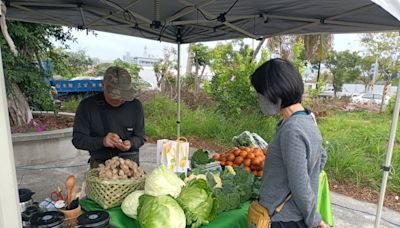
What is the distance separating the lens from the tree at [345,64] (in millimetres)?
18781

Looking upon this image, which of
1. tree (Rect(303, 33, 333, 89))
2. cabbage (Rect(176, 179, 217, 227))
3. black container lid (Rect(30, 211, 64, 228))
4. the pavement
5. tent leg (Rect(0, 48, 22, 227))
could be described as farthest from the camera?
tree (Rect(303, 33, 333, 89))

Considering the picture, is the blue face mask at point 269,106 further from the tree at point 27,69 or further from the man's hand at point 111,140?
the tree at point 27,69

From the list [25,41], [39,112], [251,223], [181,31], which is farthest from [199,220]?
[39,112]

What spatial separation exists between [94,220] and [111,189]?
0.30 m

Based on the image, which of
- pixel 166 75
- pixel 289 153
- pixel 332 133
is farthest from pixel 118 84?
pixel 166 75

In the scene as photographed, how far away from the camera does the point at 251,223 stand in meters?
1.53

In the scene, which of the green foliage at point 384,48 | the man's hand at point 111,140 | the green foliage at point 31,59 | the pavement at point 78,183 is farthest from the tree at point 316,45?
the man's hand at point 111,140

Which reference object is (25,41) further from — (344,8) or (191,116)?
(344,8)

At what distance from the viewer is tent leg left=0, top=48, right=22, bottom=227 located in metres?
0.77

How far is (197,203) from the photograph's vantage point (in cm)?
146

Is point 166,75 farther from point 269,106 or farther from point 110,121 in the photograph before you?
point 269,106

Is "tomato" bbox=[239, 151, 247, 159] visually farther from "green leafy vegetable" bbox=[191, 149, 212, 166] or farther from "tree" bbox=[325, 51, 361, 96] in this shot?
"tree" bbox=[325, 51, 361, 96]

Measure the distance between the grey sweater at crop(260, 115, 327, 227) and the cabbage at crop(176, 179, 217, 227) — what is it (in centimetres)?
29

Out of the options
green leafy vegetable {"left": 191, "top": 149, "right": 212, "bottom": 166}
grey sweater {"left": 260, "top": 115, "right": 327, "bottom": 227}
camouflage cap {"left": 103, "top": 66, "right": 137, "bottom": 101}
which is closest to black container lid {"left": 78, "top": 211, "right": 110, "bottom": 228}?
grey sweater {"left": 260, "top": 115, "right": 327, "bottom": 227}
